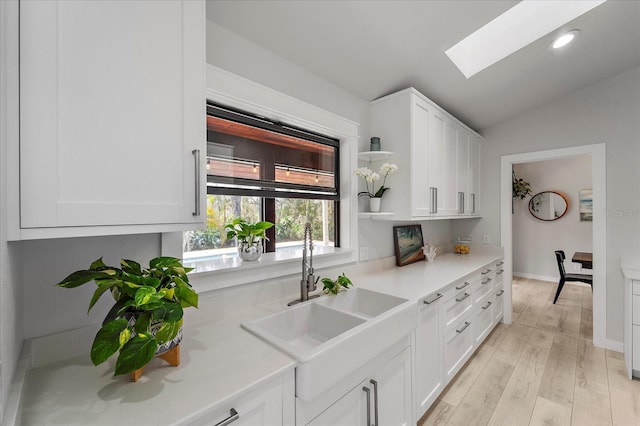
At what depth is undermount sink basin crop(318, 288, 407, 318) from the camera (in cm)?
166

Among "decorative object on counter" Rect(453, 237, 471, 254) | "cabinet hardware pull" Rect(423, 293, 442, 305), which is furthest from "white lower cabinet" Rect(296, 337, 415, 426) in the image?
"decorative object on counter" Rect(453, 237, 471, 254)

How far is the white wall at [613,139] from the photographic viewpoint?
2.65 meters

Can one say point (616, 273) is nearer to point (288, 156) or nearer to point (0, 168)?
point (288, 156)

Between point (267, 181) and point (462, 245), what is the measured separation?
2.74m

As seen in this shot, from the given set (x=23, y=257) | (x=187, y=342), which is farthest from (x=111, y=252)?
(x=187, y=342)

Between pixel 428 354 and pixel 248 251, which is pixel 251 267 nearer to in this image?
pixel 248 251

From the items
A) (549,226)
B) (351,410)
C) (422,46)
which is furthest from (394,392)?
(549,226)

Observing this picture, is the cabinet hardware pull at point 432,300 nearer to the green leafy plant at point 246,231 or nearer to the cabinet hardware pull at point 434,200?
the cabinet hardware pull at point 434,200

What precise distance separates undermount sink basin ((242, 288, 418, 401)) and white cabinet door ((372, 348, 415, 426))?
0.17 meters

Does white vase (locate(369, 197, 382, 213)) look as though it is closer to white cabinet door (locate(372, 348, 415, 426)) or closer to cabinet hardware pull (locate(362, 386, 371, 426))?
white cabinet door (locate(372, 348, 415, 426))

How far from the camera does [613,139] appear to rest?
275 cm

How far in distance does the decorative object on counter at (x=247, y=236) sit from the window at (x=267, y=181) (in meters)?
0.15

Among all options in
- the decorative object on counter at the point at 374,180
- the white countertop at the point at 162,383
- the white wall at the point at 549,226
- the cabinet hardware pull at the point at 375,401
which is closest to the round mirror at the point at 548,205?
the white wall at the point at 549,226

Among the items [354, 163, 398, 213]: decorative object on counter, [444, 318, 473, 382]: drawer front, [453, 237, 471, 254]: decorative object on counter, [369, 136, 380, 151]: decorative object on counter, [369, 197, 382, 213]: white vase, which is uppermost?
[369, 136, 380, 151]: decorative object on counter
